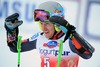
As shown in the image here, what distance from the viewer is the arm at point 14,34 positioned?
135 cm

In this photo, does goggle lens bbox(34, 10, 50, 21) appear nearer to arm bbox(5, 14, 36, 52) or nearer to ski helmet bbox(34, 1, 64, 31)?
ski helmet bbox(34, 1, 64, 31)

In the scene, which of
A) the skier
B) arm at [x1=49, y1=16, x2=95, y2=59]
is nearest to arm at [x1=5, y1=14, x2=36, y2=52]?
the skier

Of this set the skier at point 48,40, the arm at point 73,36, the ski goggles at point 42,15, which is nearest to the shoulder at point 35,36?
the skier at point 48,40

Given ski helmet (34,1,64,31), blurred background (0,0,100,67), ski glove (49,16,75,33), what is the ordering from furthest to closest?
blurred background (0,0,100,67) → ski helmet (34,1,64,31) → ski glove (49,16,75,33)

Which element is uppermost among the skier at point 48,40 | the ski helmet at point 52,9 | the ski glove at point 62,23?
the ski helmet at point 52,9

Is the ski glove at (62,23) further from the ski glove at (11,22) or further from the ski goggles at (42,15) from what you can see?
the ski glove at (11,22)

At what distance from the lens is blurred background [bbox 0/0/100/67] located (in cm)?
143

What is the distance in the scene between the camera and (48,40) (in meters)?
1.40

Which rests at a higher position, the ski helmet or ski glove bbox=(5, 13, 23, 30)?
the ski helmet

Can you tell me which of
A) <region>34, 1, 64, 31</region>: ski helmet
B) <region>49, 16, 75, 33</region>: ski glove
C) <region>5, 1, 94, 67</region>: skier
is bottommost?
<region>5, 1, 94, 67</region>: skier

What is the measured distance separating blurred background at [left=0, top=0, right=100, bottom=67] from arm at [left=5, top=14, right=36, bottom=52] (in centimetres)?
6

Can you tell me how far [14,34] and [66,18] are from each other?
295mm

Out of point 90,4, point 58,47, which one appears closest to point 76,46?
point 58,47

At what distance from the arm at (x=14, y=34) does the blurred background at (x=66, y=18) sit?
0.18 ft
